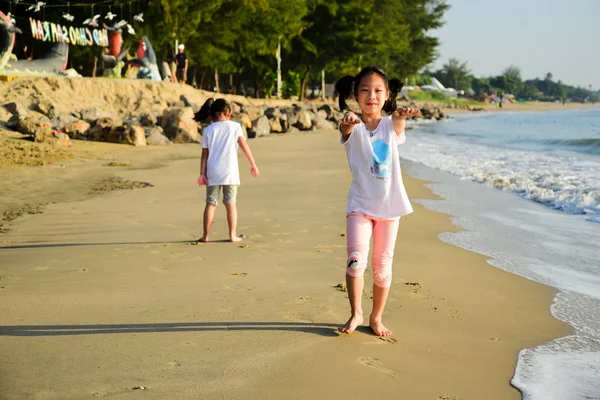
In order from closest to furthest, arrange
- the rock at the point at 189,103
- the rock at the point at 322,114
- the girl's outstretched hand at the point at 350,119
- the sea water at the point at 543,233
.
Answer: the sea water at the point at 543,233
the girl's outstretched hand at the point at 350,119
the rock at the point at 189,103
the rock at the point at 322,114

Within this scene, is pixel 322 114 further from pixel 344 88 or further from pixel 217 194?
pixel 344 88

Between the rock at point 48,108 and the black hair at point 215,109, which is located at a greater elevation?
the black hair at point 215,109

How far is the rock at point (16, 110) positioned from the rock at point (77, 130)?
3.74ft

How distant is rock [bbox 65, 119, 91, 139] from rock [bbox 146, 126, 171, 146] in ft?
5.25

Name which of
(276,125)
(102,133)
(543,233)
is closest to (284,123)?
(276,125)

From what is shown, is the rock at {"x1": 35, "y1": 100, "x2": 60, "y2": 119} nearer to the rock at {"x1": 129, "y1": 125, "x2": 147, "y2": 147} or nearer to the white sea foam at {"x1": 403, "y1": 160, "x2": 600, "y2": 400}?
the rock at {"x1": 129, "y1": 125, "x2": 147, "y2": 147}

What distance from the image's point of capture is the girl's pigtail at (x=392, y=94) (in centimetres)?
443

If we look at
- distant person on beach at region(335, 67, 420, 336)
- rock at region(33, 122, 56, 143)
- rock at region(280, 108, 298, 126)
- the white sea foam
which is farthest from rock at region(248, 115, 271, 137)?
distant person on beach at region(335, 67, 420, 336)

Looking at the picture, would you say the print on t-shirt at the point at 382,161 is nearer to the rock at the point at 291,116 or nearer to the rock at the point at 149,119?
the rock at the point at 149,119

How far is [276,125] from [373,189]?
24222 millimetres

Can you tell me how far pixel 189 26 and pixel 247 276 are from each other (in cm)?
3186

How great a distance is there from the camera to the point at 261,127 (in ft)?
85.8

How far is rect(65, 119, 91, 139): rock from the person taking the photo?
19.4m

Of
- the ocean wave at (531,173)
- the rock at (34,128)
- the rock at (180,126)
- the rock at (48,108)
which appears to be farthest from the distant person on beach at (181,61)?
the rock at (34,128)
